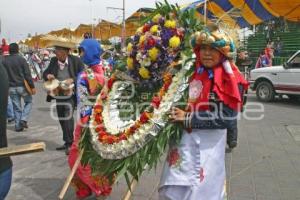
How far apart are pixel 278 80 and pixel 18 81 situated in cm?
833

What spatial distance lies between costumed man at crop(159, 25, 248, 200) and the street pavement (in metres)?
1.87

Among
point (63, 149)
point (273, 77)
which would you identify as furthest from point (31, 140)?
point (273, 77)

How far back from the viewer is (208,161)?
3.48 meters

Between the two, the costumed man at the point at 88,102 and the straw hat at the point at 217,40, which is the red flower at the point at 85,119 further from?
the straw hat at the point at 217,40

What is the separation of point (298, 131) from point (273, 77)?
547 centimetres

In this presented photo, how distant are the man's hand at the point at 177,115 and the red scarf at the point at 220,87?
0.09 meters

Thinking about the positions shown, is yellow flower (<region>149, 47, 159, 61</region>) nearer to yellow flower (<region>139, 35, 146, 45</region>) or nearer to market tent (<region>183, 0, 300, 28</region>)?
yellow flower (<region>139, 35, 146, 45</region>)

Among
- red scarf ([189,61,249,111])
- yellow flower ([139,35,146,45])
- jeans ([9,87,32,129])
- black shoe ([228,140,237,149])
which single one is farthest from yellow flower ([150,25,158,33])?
jeans ([9,87,32,129])

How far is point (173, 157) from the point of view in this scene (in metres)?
3.57

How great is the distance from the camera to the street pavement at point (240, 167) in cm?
547

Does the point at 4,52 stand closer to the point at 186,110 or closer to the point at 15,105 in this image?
the point at 15,105

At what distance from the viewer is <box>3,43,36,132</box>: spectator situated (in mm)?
9859

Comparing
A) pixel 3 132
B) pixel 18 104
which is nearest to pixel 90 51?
pixel 3 132

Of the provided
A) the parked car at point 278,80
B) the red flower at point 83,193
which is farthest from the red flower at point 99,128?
the parked car at point 278,80
